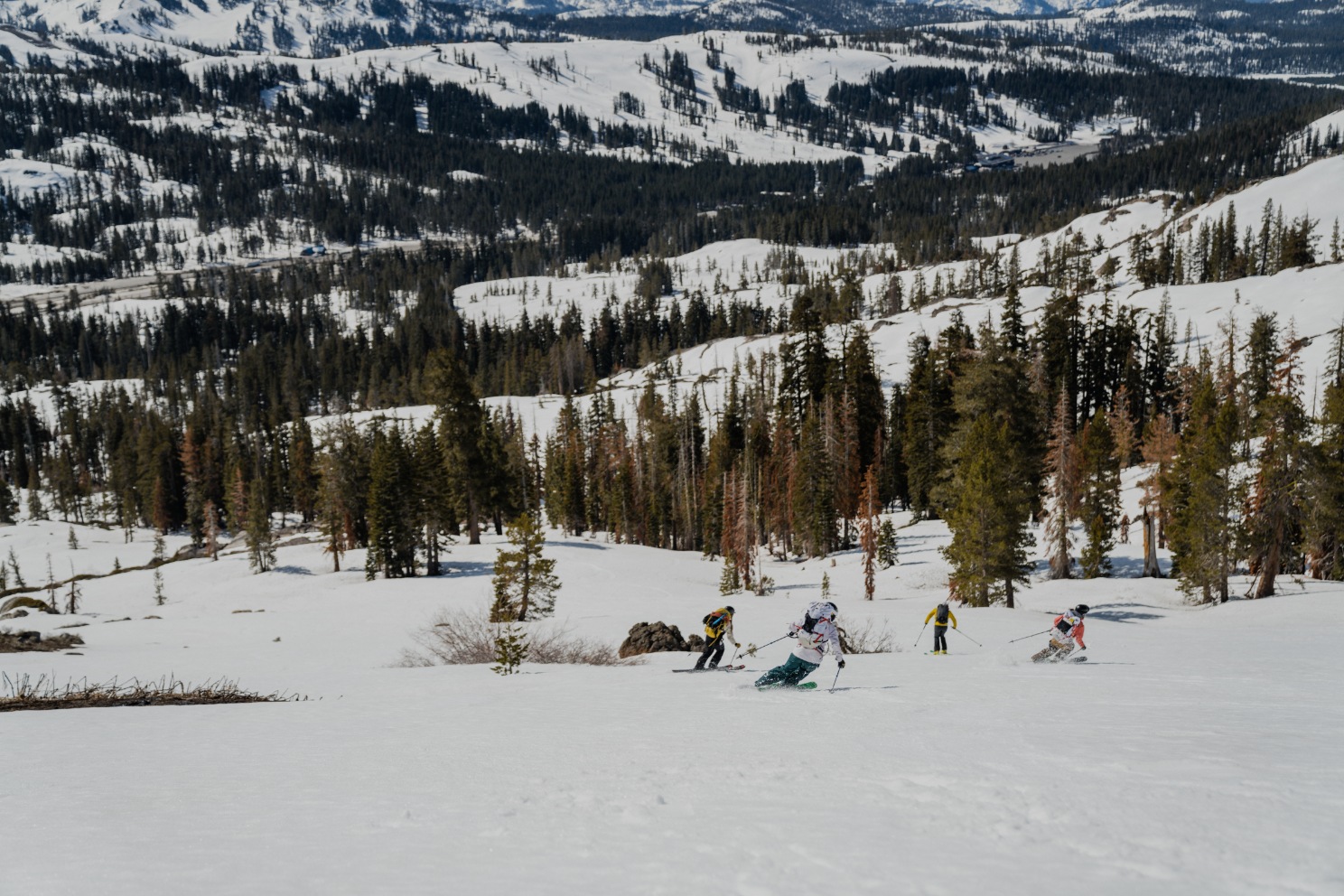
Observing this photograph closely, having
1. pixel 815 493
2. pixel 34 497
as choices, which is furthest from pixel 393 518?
pixel 34 497

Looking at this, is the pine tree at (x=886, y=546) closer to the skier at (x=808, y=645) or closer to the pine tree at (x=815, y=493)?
the pine tree at (x=815, y=493)

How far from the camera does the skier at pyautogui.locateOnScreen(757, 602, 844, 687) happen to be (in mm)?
12727

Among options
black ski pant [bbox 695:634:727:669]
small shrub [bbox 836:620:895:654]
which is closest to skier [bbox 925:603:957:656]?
small shrub [bbox 836:620:895:654]

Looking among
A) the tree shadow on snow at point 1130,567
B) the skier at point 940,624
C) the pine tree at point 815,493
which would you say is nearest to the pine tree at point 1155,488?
the tree shadow on snow at point 1130,567

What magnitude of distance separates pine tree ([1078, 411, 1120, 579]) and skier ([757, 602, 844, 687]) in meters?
30.7

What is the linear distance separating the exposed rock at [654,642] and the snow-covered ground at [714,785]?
18.5ft

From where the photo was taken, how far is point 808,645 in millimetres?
12930

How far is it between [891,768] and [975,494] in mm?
25431

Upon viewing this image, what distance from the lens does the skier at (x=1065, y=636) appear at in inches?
639

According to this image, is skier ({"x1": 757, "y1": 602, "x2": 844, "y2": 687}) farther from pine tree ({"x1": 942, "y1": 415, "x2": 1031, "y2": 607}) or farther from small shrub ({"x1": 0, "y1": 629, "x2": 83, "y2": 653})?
small shrub ({"x1": 0, "y1": 629, "x2": 83, "y2": 653})

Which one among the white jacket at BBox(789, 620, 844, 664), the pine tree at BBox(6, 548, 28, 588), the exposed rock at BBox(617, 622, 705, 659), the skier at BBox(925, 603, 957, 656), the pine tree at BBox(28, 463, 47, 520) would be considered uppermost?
the white jacket at BBox(789, 620, 844, 664)

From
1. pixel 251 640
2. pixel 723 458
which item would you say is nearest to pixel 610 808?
pixel 251 640

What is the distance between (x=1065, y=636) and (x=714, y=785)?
12.5 m

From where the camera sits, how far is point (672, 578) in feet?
152
